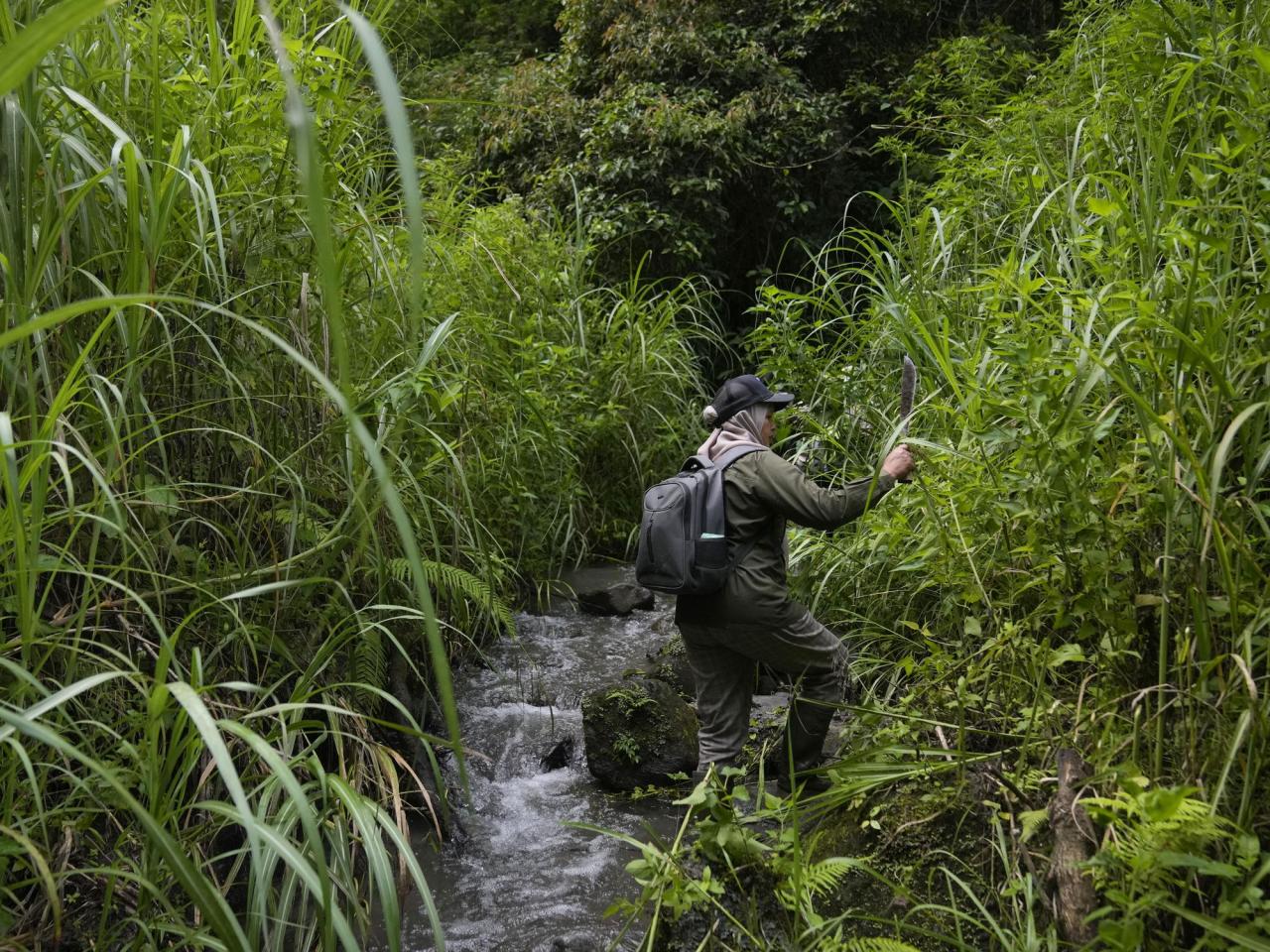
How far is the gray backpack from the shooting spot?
12.1 feet

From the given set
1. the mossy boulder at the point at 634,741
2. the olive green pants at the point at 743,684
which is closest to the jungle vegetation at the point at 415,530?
the olive green pants at the point at 743,684

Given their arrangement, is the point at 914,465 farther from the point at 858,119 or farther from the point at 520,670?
the point at 858,119

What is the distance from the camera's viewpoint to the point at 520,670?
543cm

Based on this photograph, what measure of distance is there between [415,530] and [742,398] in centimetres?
125

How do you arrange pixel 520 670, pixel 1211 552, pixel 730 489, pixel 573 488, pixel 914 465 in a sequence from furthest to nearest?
pixel 573 488, pixel 520 670, pixel 730 489, pixel 914 465, pixel 1211 552

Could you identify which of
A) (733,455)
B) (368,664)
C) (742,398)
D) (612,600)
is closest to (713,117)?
(612,600)

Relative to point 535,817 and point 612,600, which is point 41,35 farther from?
point 612,600

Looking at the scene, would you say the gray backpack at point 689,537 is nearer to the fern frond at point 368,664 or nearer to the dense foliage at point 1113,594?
the dense foliage at point 1113,594

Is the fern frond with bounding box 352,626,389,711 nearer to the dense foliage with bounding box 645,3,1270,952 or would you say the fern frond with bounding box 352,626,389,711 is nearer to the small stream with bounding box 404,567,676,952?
the small stream with bounding box 404,567,676,952

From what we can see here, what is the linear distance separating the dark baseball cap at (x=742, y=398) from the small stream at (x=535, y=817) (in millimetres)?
1123

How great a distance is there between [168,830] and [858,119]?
9.40 metres

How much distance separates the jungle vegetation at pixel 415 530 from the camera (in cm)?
191

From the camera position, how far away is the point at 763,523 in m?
3.80

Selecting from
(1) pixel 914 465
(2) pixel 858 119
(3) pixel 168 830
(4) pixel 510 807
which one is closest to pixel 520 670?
(4) pixel 510 807
